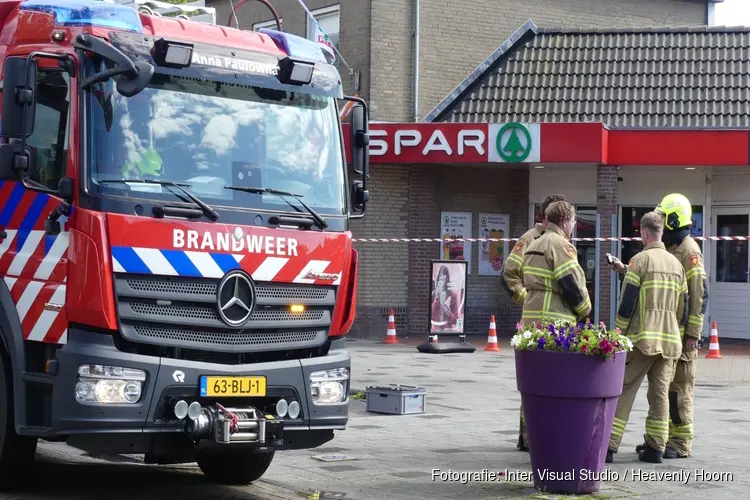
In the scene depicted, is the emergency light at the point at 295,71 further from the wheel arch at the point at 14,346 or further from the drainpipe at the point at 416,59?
the drainpipe at the point at 416,59

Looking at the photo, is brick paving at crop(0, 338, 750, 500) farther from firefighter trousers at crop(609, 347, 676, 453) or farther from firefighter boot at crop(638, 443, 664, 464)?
firefighter trousers at crop(609, 347, 676, 453)

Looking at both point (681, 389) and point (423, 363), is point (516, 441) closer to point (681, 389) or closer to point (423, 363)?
point (681, 389)

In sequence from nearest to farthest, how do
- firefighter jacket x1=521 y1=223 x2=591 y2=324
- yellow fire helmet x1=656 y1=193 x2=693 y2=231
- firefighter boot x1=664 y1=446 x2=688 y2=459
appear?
firefighter jacket x1=521 y1=223 x2=591 y2=324, firefighter boot x1=664 y1=446 x2=688 y2=459, yellow fire helmet x1=656 y1=193 x2=693 y2=231

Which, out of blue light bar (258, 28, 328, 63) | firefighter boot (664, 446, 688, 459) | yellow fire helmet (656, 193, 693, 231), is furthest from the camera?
yellow fire helmet (656, 193, 693, 231)

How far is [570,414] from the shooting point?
7.92m

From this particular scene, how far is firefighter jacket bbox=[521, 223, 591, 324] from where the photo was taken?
29.6ft

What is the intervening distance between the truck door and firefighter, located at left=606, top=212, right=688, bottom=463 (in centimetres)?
439

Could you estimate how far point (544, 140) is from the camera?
842 inches

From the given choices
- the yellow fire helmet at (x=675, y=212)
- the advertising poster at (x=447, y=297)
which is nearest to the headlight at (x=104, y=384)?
the yellow fire helmet at (x=675, y=212)

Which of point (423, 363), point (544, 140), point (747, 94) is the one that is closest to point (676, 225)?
point (423, 363)

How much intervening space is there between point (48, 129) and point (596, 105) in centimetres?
1653

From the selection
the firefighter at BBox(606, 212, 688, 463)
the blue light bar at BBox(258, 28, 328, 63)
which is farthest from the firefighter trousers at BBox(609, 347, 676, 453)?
the blue light bar at BBox(258, 28, 328, 63)

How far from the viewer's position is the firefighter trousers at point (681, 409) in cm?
974

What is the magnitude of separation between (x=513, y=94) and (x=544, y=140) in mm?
2072
